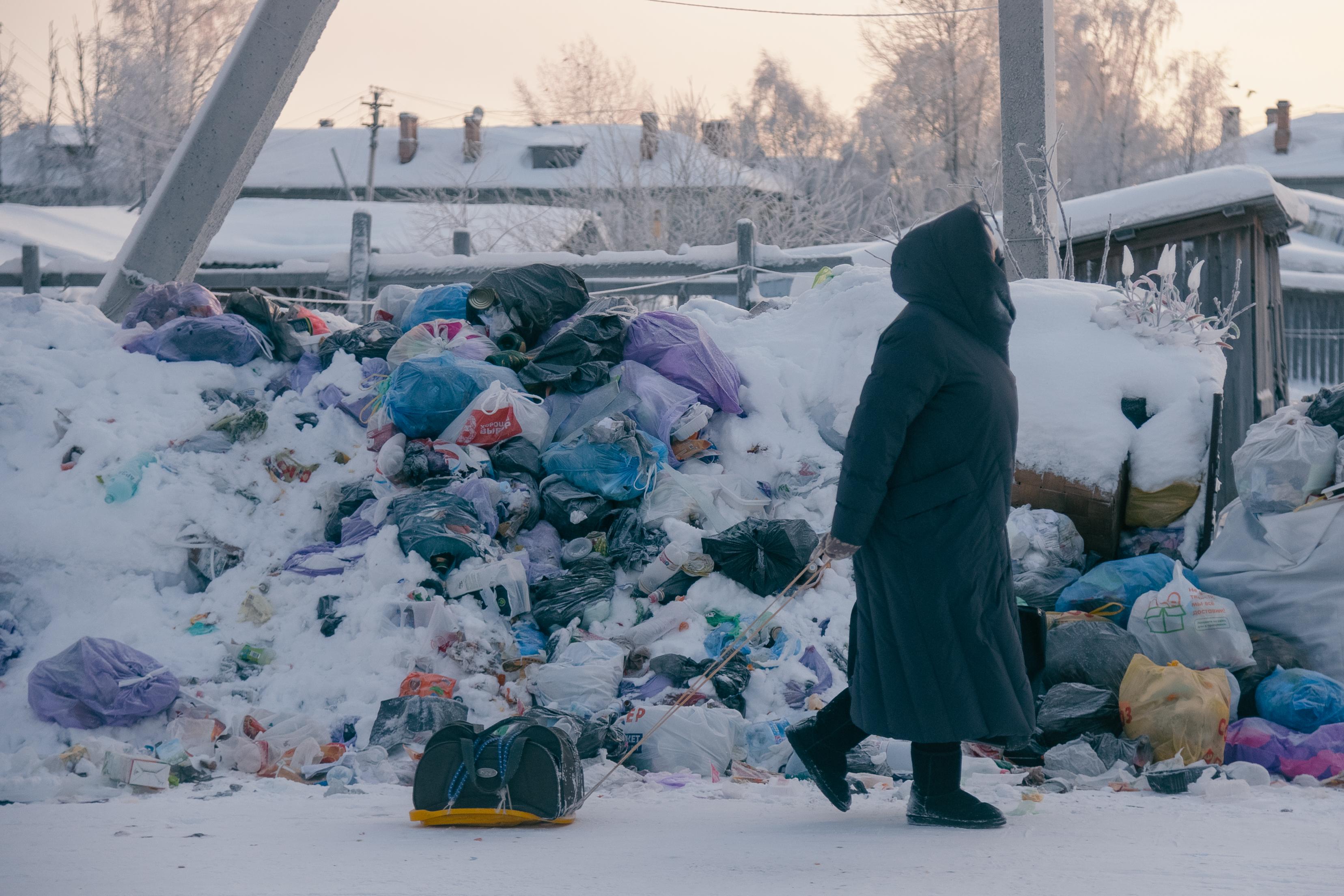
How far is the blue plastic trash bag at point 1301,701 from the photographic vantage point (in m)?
4.07

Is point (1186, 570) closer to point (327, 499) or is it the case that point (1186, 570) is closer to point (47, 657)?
point (327, 499)

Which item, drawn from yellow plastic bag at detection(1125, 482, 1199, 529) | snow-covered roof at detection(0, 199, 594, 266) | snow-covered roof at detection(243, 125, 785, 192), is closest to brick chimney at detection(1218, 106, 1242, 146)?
snow-covered roof at detection(243, 125, 785, 192)

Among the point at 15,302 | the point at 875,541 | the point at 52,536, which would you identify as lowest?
the point at 52,536

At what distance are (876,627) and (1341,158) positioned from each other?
144ft

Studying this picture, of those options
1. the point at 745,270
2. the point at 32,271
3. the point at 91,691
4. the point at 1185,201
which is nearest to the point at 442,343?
the point at 91,691

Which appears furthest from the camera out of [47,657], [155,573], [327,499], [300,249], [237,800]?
[300,249]

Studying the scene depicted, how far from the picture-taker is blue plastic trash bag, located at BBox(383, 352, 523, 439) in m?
5.91

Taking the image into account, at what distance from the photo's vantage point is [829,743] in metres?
3.20

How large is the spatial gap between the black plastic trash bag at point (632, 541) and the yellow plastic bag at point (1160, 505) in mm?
2324

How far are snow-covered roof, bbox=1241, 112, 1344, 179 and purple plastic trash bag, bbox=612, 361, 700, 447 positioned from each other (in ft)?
124

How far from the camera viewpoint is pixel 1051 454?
18.3 ft

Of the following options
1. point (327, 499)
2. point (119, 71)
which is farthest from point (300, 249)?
point (119, 71)

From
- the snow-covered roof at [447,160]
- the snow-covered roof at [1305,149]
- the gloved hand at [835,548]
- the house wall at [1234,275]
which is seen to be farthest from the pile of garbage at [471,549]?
the snow-covered roof at [1305,149]

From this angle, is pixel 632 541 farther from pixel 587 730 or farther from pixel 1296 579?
pixel 1296 579
